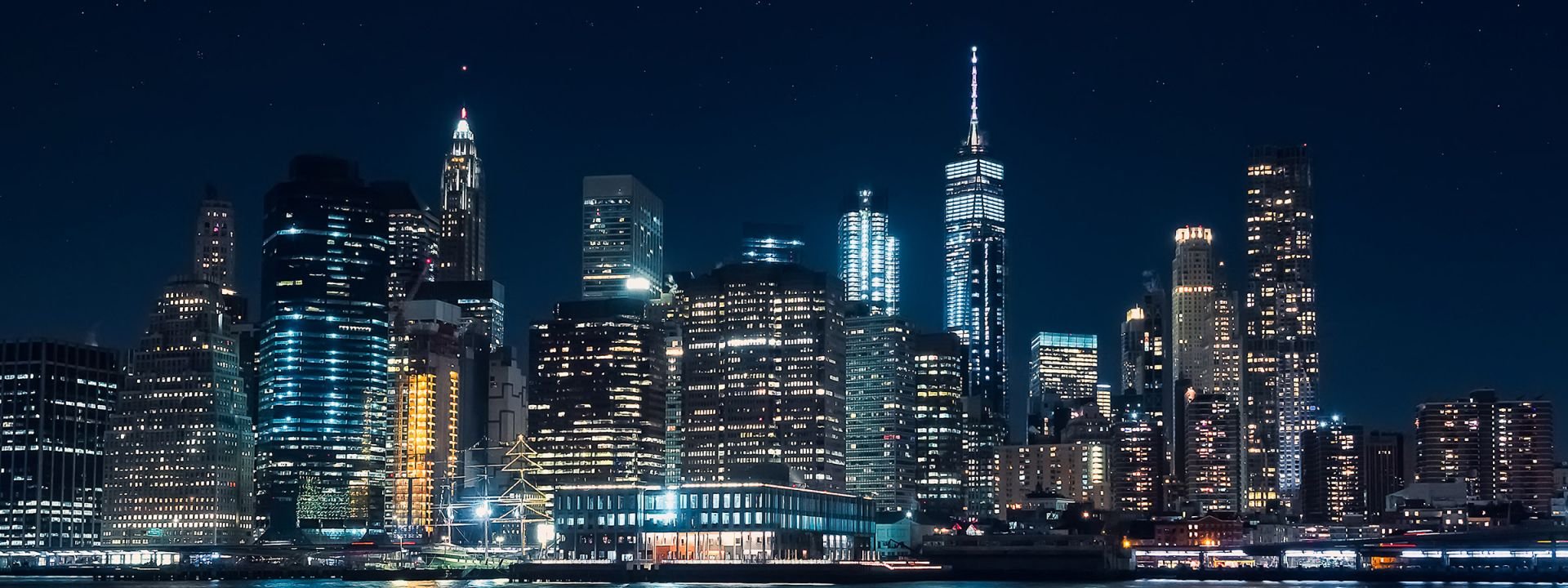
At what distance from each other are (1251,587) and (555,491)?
65.6 metres

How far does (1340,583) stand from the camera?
197 metres

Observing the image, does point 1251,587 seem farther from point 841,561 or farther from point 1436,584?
point 841,561

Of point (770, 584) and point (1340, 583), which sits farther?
point (1340, 583)

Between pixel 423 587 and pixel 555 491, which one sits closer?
pixel 423 587

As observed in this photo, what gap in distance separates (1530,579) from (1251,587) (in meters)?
28.9

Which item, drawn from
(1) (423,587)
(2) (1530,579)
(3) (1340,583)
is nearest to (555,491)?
(1) (423,587)

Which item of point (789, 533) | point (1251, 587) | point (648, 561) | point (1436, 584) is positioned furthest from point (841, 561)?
point (1436, 584)

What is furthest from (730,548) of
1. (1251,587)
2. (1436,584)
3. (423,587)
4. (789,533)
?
(1436,584)

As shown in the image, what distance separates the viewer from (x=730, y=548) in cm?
19375

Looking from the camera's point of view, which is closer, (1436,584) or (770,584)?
(770,584)

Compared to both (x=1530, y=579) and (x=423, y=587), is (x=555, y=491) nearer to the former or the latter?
(x=423, y=587)

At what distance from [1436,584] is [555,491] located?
8203cm

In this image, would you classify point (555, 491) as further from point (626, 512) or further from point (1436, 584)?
point (1436, 584)

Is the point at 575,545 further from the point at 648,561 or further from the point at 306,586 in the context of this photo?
the point at 306,586
